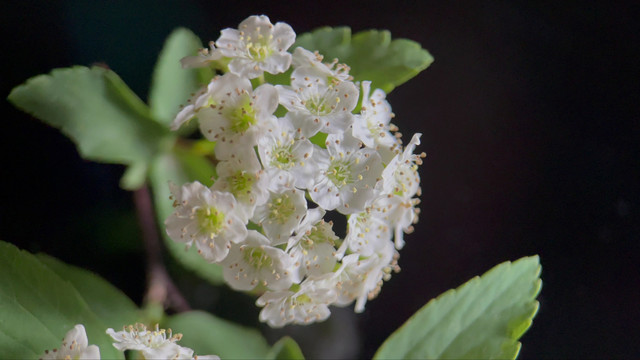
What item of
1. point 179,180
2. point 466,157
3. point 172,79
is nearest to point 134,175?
point 179,180

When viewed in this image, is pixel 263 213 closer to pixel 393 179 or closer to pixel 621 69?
pixel 393 179

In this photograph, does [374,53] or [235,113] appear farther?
[374,53]

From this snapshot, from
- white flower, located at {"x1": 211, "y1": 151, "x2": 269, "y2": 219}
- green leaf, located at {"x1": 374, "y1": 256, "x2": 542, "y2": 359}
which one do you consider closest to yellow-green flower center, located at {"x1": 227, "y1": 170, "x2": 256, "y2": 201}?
white flower, located at {"x1": 211, "y1": 151, "x2": 269, "y2": 219}

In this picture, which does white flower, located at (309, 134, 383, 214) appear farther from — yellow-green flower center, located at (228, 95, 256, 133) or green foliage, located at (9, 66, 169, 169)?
green foliage, located at (9, 66, 169, 169)

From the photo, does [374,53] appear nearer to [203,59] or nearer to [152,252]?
[203,59]

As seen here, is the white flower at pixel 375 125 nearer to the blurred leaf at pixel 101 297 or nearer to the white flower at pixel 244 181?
the white flower at pixel 244 181

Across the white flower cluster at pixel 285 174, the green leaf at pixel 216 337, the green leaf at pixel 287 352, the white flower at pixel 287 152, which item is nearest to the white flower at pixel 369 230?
the white flower cluster at pixel 285 174

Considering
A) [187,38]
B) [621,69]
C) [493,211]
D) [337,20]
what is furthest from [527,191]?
[187,38]
